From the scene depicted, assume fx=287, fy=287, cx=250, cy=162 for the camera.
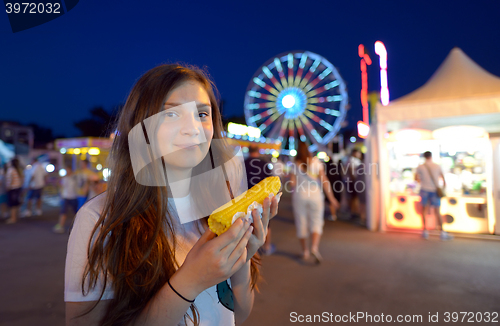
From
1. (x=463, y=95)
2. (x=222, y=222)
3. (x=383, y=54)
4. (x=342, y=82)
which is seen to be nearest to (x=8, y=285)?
(x=222, y=222)

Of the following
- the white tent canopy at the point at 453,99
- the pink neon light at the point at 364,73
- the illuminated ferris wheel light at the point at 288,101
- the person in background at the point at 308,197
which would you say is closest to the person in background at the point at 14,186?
the person in background at the point at 308,197

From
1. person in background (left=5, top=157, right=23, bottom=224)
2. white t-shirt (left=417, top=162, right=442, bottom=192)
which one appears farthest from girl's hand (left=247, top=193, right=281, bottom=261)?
person in background (left=5, top=157, right=23, bottom=224)

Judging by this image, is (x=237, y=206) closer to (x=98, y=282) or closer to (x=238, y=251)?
(x=238, y=251)

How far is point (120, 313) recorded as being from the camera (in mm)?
847

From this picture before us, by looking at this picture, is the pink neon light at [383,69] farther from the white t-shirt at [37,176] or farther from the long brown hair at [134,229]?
the white t-shirt at [37,176]

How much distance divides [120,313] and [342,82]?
52.6 feet

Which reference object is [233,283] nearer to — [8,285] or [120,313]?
[120,313]

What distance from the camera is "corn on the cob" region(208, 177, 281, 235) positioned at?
0.85m

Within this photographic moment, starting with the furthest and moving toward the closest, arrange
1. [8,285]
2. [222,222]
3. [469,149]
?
[469,149] < [8,285] < [222,222]

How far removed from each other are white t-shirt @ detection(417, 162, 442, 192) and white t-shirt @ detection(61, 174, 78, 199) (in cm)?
751

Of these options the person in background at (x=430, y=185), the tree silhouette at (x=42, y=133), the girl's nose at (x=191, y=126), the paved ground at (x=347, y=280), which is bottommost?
the paved ground at (x=347, y=280)

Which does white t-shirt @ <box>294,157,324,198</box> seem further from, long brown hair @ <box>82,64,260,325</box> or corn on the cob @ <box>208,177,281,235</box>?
long brown hair @ <box>82,64,260,325</box>
